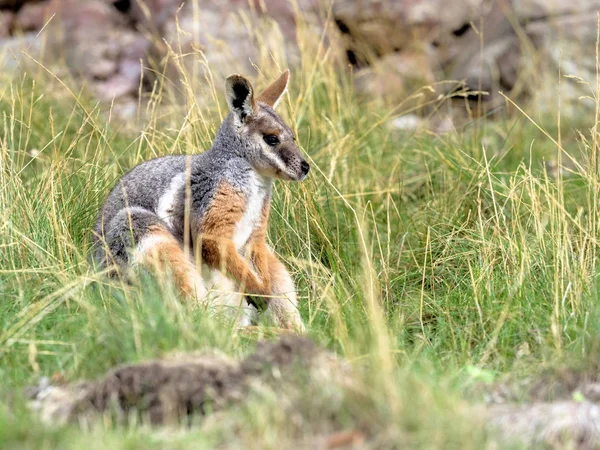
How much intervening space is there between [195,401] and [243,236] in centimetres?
217

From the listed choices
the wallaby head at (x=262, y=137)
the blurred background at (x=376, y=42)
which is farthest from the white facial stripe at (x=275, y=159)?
the blurred background at (x=376, y=42)

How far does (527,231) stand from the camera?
6051 millimetres

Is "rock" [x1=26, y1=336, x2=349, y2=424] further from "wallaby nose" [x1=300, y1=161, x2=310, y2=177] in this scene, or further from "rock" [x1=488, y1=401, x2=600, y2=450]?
"wallaby nose" [x1=300, y1=161, x2=310, y2=177]

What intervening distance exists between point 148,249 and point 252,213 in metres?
0.69

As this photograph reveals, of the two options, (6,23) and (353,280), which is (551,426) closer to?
(353,280)

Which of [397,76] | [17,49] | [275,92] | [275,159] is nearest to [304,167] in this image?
[275,159]

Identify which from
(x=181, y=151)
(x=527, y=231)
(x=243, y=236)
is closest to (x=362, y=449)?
(x=243, y=236)

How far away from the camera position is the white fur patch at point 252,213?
571 centimetres

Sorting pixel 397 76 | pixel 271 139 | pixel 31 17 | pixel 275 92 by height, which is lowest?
pixel 31 17

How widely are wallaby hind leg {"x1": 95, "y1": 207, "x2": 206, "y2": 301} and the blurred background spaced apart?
457cm

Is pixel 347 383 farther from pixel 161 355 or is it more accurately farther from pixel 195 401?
pixel 161 355

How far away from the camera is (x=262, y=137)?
229 inches

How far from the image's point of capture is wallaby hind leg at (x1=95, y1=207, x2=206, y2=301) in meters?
5.35

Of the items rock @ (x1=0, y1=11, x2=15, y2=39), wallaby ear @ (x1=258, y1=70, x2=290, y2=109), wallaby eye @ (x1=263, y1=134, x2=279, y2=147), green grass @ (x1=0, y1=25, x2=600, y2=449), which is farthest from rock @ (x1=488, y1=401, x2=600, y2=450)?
rock @ (x1=0, y1=11, x2=15, y2=39)
